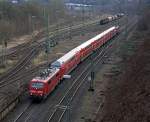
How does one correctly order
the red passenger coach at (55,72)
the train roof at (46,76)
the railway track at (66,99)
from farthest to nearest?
the train roof at (46,76)
the red passenger coach at (55,72)
the railway track at (66,99)

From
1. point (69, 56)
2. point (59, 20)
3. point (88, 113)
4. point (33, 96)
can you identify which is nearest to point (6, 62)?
point (69, 56)

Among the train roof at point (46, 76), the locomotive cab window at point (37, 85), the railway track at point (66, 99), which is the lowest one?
the railway track at point (66, 99)

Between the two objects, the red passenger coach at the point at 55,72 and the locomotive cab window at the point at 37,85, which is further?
the red passenger coach at the point at 55,72

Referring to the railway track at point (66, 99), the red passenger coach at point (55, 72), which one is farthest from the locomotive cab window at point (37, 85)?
the railway track at point (66, 99)

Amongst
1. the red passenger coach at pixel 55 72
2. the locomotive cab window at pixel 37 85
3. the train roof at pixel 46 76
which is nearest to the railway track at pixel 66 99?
the red passenger coach at pixel 55 72

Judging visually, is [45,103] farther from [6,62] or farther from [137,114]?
[6,62]

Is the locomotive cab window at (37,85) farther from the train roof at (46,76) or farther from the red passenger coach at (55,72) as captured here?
the train roof at (46,76)

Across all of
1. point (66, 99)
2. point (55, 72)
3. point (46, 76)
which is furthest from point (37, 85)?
point (55, 72)

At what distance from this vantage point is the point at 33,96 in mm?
39500

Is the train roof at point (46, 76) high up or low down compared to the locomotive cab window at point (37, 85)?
up

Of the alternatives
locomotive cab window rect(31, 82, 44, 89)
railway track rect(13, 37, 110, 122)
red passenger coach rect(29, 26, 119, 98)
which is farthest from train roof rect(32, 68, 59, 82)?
railway track rect(13, 37, 110, 122)

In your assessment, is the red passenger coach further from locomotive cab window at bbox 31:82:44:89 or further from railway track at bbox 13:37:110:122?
railway track at bbox 13:37:110:122

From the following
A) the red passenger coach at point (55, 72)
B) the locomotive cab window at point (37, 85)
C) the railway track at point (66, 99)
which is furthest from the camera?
the red passenger coach at point (55, 72)

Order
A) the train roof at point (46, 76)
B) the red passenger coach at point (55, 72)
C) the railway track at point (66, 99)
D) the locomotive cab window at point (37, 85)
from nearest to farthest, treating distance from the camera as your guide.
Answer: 1. the railway track at point (66, 99)
2. the locomotive cab window at point (37, 85)
3. the red passenger coach at point (55, 72)
4. the train roof at point (46, 76)
